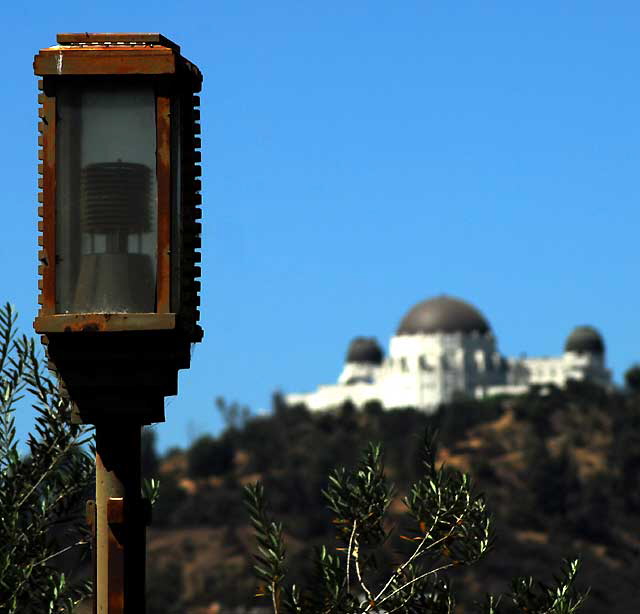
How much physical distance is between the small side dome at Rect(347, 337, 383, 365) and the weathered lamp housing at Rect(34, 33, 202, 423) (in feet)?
421

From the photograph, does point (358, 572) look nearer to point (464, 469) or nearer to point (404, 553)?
point (404, 553)

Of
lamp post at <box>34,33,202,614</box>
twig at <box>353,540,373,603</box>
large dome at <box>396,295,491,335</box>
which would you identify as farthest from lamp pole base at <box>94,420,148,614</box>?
large dome at <box>396,295,491,335</box>

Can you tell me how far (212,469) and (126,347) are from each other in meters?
117

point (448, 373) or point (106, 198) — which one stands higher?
point (448, 373)

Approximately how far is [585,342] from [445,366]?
14.1 meters

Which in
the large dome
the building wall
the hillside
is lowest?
the hillside

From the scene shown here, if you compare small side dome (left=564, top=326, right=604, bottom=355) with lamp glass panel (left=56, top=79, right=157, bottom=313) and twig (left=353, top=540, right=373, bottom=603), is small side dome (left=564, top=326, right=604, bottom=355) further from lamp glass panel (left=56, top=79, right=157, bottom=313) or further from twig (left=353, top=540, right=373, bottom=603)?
lamp glass panel (left=56, top=79, right=157, bottom=313)

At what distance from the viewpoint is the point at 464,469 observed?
91562 millimetres

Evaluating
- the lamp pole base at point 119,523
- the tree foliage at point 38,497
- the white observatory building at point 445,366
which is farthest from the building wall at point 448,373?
the lamp pole base at point 119,523

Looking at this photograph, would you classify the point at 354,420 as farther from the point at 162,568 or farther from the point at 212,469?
the point at 162,568

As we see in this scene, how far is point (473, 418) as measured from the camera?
117 m

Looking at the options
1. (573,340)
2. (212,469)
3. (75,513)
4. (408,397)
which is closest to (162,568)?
(212,469)

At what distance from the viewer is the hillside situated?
301 feet

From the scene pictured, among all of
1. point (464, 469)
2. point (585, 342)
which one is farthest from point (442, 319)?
point (464, 469)
